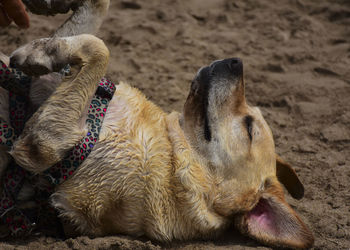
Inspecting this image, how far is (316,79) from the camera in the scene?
17.3 ft

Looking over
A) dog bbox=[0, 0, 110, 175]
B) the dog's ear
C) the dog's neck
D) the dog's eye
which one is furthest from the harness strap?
the dog's ear

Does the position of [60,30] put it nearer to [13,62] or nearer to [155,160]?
[13,62]

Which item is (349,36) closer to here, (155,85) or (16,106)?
(155,85)

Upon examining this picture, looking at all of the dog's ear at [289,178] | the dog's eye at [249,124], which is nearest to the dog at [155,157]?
the dog's eye at [249,124]

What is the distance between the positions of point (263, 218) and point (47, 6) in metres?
2.17

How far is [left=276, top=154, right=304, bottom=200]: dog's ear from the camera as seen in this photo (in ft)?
11.3

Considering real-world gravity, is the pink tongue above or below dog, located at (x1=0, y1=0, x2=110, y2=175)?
below

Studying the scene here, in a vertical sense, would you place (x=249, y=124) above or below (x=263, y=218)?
above

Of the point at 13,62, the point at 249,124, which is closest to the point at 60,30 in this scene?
the point at 13,62

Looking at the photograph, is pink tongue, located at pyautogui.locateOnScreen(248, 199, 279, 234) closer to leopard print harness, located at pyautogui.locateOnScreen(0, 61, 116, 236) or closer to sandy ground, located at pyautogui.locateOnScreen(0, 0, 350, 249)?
sandy ground, located at pyautogui.locateOnScreen(0, 0, 350, 249)

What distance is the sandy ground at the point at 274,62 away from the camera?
3.72m

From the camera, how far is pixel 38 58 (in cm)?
286

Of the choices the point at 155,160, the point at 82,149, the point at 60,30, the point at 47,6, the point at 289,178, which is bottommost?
the point at 289,178

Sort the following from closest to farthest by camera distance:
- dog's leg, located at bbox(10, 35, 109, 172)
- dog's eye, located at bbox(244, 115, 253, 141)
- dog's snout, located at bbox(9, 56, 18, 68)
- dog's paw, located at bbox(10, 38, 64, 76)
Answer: dog's leg, located at bbox(10, 35, 109, 172), dog's paw, located at bbox(10, 38, 64, 76), dog's snout, located at bbox(9, 56, 18, 68), dog's eye, located at bbox(244, 115, 253, 141)
